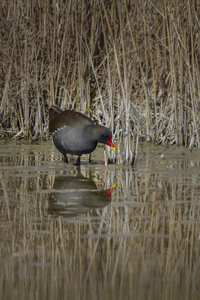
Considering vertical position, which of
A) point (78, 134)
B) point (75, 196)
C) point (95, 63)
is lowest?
point (75, 196)

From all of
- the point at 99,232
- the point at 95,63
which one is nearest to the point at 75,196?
the point at 99,232

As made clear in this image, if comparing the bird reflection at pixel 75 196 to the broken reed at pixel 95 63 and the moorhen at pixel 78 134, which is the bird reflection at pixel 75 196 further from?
the broken reed at pixel 95 63

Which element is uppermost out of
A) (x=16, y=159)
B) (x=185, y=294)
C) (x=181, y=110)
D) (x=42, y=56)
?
(x=42, y=56)

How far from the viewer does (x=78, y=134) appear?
23.2 feet

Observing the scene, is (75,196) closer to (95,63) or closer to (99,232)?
(99,232)

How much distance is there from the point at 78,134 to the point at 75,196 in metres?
1.71

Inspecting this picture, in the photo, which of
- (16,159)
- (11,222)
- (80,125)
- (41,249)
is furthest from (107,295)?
(16,159)

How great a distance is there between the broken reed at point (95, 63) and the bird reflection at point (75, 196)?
211 centimetres

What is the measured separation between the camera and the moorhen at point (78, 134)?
7004 mm

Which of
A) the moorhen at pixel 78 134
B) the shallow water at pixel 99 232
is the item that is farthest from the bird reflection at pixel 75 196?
the moorhen at pixel 78 134

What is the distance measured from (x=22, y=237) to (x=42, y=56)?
18.0ft

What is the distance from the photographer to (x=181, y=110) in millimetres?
8664

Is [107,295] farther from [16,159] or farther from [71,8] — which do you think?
[71,8]

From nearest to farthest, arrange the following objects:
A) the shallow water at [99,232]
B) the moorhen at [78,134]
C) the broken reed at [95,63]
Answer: the shallow water at [99,232], the moorhen at [78,134], the broken reed at [95,63]
